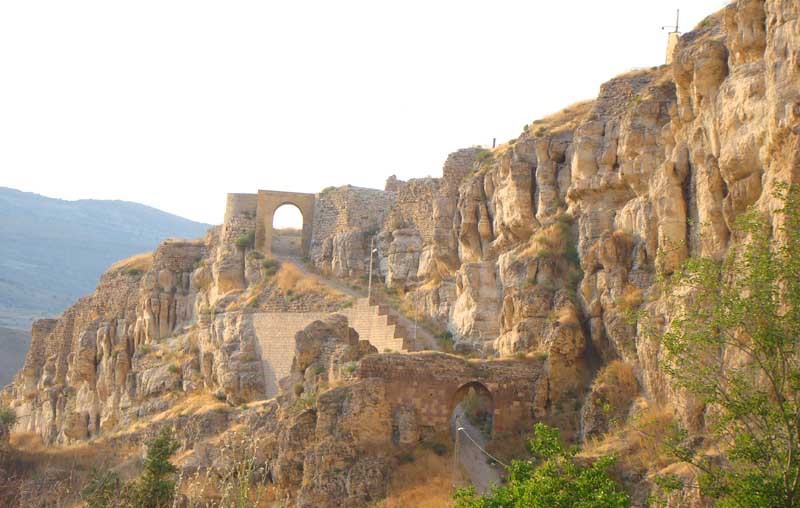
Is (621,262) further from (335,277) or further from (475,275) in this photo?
(335,277)

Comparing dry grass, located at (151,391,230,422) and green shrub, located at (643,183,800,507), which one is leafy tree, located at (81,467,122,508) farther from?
green shrub, located at (643,183,800,507)

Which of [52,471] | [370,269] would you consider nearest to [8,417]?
[52,471]

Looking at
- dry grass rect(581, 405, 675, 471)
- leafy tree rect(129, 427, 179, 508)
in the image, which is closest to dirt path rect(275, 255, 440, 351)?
leafy tree rect(129, 427, 179, 508)

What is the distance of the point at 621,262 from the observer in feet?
112

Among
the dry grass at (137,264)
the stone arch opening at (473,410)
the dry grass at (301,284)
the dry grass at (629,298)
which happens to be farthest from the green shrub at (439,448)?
the dry grass at (137,264)

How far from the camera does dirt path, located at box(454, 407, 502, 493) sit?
107 feet

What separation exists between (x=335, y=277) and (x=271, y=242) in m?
4.01

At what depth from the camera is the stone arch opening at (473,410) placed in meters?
34.4

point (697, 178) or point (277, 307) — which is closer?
point (697, 178)

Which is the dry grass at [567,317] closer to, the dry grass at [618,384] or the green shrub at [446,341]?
the dry grass at [618,384]

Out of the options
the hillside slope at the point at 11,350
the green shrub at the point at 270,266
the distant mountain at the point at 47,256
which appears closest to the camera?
the green shrub at the point at 270,266

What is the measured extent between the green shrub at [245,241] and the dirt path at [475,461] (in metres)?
19.0

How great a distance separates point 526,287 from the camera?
3622 centimetres

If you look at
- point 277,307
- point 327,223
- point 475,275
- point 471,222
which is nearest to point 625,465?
point 475,275
